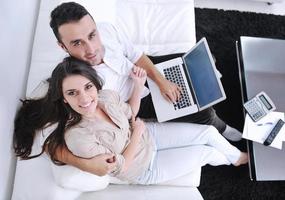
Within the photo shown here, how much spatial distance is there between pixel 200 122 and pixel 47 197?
2.81 ft

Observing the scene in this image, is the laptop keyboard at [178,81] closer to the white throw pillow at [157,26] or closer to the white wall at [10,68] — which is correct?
the white throw pillow at [157,26]

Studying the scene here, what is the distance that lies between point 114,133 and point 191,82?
0.57 meters

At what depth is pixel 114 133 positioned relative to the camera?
4.35 ft

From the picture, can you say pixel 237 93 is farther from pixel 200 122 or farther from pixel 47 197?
pixel 47 197

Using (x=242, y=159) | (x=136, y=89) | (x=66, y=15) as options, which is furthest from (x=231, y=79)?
(x=66, y=15)

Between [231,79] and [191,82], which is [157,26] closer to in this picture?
[191,82]

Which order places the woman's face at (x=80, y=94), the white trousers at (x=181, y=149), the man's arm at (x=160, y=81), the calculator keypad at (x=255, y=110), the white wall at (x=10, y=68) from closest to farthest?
the woman's face at (x=80, y=94) < the white wall at (x=10, y=68) < the white trousers at (x=181, y=149) < the man's arm at (x=160, y=81) < the calculator keypad at (x=255, y=110)

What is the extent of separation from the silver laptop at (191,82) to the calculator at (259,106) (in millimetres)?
316

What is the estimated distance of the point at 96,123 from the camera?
50.2 inches

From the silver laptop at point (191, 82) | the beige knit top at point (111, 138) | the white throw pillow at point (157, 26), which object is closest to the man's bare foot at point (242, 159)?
the silver laptop at point (191, 82)

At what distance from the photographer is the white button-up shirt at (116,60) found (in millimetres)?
1489

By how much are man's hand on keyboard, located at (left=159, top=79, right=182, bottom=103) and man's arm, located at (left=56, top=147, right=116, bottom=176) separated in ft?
1.87

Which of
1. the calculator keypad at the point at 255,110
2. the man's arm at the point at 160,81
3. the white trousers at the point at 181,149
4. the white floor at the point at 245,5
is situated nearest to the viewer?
the white trousers at the point at 181,149

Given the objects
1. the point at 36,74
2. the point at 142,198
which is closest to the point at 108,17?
the point at 36,74
